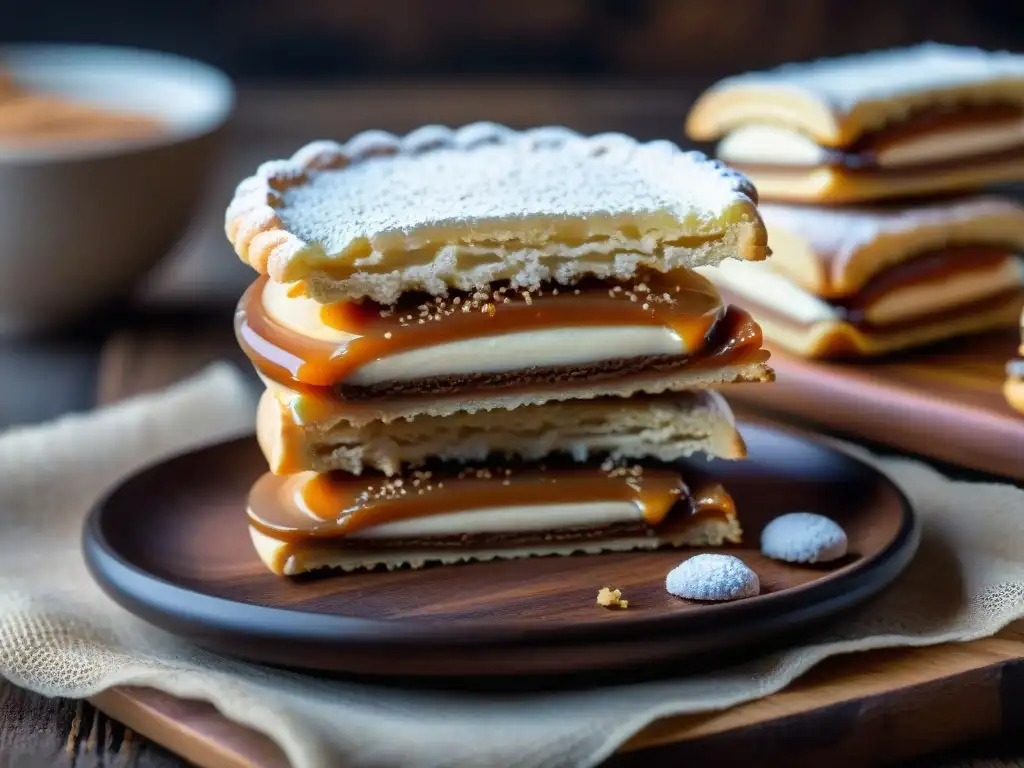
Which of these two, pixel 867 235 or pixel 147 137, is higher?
pixel 867 235

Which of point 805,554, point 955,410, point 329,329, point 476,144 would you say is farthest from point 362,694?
point 955,410

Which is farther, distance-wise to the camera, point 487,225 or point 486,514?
point 486,514

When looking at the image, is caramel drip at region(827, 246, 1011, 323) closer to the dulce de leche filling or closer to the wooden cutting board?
the dulce de leche filling

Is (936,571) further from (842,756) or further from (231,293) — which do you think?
(231,293)

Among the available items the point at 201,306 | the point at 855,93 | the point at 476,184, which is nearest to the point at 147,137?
the point at 201,306

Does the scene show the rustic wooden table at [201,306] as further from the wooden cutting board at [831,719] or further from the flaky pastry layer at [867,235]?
the flaky pastry layer at [867,235]

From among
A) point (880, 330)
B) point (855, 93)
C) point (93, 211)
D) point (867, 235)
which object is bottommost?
point (93, 211)

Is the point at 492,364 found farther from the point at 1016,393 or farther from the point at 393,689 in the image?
the point at 1016,393
